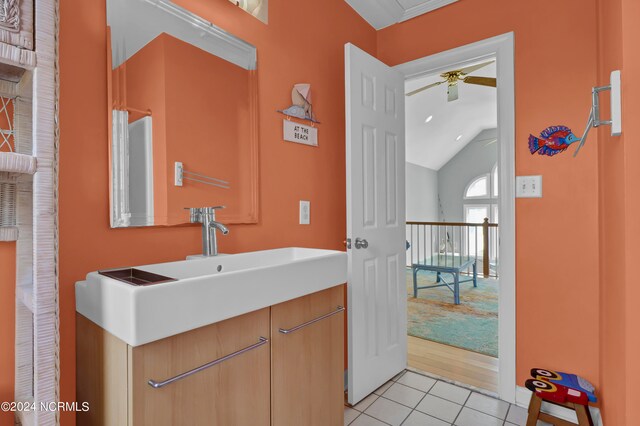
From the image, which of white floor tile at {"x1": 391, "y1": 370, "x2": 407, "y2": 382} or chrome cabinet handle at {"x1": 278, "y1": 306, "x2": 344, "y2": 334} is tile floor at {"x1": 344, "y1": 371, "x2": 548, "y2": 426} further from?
chrome cabinet handle at {"x1": 278, "y1": 306, "x2": 344, "y2": 334}

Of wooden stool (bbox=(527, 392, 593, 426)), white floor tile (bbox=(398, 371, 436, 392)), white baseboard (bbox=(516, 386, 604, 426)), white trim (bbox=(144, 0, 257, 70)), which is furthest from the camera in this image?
white floor tile (bbox=(398, 371, 436, 392))

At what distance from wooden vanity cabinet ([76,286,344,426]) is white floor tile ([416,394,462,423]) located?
2.49 ft

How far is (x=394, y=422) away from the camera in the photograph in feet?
5.83

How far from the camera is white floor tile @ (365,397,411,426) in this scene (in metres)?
1.80

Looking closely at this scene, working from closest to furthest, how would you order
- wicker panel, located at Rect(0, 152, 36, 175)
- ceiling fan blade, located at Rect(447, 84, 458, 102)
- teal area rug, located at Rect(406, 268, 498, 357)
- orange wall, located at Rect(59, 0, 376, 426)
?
wicker panel, located at Rect(0, 152, 36, 175), orange wall, located at Rect(59, 0, 376, 426), teal area rug, located at Rect(406, 268, 498, 357), ceiling fan blade, located at Rect(447, 84, 458, 102)

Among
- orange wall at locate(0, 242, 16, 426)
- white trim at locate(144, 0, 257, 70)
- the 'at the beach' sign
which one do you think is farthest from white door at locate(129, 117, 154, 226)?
the 'at the beach' sign

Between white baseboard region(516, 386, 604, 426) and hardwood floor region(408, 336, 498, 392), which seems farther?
hardwood floor region(408, 336, 498, 392)

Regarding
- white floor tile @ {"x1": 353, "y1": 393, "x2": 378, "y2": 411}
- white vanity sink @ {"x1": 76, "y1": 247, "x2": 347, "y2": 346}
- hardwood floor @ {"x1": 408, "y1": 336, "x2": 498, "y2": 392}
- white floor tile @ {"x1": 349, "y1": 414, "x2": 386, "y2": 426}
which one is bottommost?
white floor tile @ {"x1": 349, "y1": 414, "x2": 386, "y2": 426}

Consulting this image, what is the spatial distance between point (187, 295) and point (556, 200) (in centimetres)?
193

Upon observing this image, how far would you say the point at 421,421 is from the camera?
179cm

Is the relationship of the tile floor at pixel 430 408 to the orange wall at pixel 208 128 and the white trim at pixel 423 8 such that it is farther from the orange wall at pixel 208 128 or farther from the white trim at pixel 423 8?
the white trim at pixel 423 8

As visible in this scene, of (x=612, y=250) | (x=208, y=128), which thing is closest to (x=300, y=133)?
(x=208, y=128)

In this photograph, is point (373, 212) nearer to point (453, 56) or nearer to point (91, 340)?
point (453, 56)

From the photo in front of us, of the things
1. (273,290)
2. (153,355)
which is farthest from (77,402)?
(273,290)
